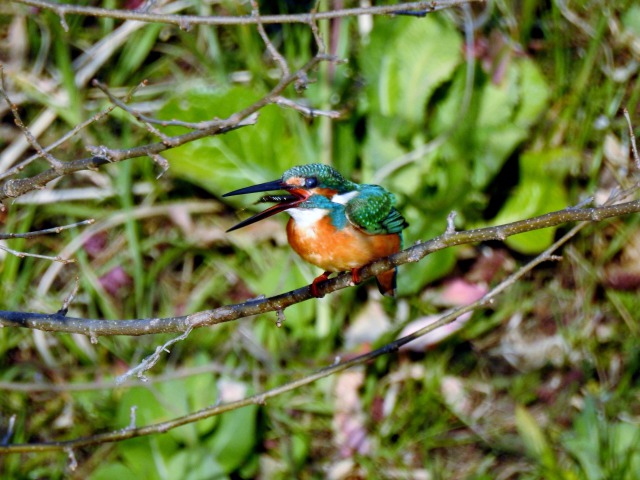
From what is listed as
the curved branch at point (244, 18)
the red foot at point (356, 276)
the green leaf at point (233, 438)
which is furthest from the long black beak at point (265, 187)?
the green leaf at point (233, 438)

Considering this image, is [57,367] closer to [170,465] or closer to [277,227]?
[170,465]

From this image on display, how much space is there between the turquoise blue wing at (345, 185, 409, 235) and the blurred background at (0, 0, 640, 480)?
1103mm

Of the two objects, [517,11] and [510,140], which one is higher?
[517,11]

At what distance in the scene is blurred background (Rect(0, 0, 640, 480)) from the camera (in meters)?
4.35

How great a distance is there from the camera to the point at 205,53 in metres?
4.84

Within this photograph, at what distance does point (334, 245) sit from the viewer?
285 centimetres

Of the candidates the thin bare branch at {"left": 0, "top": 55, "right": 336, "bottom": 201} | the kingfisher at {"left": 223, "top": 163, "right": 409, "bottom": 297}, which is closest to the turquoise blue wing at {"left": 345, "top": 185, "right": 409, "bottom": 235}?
the kingfisher at {"left": 223, "top": 163, "right": 409, "bottom": 297}

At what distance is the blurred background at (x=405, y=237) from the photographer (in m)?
Answer: 4.35

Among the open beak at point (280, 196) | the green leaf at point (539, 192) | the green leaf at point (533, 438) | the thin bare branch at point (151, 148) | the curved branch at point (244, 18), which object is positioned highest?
the curved branch at point (244, 18)

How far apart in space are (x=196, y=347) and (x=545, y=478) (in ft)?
5.90

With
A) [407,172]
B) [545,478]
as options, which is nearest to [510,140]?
[407,172]

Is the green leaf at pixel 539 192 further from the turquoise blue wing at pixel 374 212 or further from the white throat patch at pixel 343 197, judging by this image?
the white throat patch at pixel 343 197

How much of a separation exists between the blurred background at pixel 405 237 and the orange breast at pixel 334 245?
136cm

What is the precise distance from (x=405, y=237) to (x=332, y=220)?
145 cm
